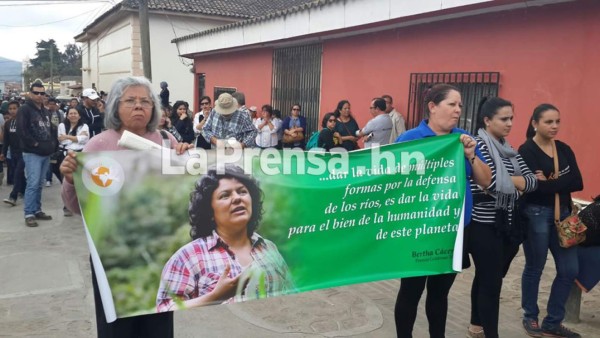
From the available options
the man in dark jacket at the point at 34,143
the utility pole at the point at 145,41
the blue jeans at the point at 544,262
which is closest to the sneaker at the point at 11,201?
the man in dark jacket at the point at 34,143

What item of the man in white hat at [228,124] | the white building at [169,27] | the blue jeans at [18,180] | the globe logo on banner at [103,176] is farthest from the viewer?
the white building at [169,27]

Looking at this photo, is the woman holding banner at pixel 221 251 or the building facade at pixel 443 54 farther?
the building facade at pixel 443 54

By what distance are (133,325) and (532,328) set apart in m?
2.93

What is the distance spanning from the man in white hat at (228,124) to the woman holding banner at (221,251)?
4107mm

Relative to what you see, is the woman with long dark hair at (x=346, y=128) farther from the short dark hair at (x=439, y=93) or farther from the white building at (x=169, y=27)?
the white building at (x=169, y=27)

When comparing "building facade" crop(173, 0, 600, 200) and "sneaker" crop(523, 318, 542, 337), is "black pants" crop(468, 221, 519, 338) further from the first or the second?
"building facade" crop(173, 0, 600, 200)

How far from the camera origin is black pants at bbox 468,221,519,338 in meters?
3.56

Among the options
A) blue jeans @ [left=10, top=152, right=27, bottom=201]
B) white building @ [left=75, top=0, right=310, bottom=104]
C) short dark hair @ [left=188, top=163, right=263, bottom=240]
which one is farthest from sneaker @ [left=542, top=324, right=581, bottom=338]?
white building @ [left=75, top=0, right=310, bottom=104]

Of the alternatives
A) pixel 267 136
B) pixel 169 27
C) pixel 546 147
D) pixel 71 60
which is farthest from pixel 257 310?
pixel 71 60

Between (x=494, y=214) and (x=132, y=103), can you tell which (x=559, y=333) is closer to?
(x=494, y=214)

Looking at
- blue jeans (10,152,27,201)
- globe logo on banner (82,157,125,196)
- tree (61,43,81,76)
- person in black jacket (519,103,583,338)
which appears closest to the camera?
globe logo on banner (82,157,125,196)

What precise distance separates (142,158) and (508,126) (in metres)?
2.38

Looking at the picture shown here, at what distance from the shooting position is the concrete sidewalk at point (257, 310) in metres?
4.11

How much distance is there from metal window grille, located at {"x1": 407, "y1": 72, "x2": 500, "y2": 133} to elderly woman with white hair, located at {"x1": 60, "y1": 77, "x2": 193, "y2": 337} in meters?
4.74
